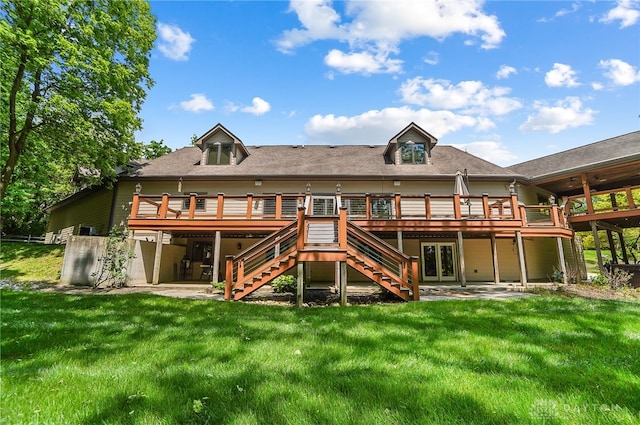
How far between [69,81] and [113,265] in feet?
24.0

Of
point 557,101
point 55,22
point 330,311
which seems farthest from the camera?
point 557,101

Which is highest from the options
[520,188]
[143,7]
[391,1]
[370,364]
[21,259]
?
[143,7]

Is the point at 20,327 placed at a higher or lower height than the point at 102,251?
lower

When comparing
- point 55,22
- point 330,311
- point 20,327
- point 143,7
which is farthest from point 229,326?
point 143,7

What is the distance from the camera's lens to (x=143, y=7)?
48.6 ft

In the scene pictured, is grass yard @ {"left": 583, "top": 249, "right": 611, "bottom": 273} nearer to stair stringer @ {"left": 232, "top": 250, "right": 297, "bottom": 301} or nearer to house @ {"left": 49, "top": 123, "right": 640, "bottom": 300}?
house @ {"left": 49, "top": 123, "right": 640, "bottom": 300}

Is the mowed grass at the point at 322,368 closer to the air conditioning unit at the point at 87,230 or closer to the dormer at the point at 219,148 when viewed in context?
the dormer at the point at 219,148

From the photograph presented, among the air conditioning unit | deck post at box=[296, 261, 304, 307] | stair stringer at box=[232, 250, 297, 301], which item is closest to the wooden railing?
deck post at box=[296, 261, 304, 307]

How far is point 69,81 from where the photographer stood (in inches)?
453

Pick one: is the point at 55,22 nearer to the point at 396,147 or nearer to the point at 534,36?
the point at 396,147

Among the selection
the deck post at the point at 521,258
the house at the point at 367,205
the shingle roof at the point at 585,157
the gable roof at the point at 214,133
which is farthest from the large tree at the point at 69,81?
the shingle roof at the point at 585,157

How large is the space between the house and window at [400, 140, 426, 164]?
0.05 meters

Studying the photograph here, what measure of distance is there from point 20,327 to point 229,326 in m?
3.35

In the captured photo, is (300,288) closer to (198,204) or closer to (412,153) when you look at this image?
(198,204)
